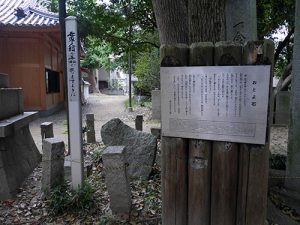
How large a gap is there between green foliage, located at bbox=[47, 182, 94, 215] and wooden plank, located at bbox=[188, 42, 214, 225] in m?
1.70

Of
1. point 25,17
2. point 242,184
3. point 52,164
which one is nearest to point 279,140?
point 52,164

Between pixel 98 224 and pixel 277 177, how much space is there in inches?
106

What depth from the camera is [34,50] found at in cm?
1274

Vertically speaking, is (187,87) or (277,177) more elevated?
(187,87)

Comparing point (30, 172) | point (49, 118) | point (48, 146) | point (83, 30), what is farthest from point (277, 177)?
point (49, 118)

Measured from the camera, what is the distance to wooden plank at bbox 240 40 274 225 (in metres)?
2.15

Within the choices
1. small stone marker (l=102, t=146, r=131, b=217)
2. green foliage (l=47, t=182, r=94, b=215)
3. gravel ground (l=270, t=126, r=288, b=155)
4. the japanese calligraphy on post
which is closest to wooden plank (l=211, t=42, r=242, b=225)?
small stone marker (l=102, t=146, r=131, b=217)

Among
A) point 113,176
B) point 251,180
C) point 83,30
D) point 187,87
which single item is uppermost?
point 83,30

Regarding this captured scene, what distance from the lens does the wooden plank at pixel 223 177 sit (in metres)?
2.28

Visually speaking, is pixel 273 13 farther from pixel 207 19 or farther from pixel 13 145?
pixel 13 145

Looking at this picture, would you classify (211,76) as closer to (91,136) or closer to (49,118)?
(91,136)

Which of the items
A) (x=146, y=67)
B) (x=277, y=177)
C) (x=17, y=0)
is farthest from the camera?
(x=146, y=67)

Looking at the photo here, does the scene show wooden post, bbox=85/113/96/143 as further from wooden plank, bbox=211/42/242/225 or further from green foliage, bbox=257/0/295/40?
wooden plank, bbox=211/42/242/225

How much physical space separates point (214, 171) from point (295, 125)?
219 centimetres
